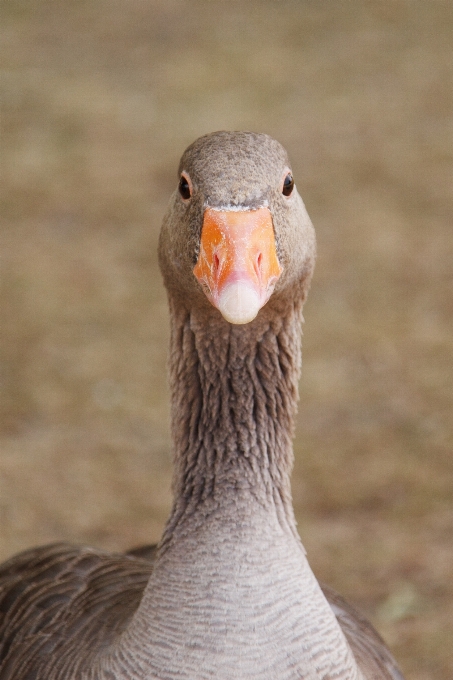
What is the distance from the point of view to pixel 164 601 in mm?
2348

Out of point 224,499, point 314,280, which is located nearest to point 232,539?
point 224,499

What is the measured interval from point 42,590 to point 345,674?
0.96 meters

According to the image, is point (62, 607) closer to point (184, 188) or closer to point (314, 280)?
point (184, 188)

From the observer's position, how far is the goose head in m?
1.98

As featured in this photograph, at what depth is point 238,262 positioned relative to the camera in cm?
198

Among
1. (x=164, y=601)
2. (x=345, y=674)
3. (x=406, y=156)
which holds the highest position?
(x=406, y=156)

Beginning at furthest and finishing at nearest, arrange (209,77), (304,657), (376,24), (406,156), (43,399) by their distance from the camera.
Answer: (376,24) < (209,77) < (406,156) < (43,399) < (304,657)

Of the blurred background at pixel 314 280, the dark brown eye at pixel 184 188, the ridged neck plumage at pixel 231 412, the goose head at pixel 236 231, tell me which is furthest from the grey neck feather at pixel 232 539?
the blurred background at pixel 314 280

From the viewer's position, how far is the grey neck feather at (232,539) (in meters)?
2.25

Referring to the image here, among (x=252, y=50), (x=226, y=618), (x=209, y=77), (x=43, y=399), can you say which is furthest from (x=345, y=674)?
(x=252, y=50)

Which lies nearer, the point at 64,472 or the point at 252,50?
the point at 64,472

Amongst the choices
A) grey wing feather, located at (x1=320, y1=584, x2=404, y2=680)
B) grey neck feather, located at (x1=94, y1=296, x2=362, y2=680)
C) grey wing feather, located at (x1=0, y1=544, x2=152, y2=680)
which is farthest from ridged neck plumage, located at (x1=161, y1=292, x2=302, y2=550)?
grey wing feather, located at (x1=320, y1=584, x2=404, y2=680)

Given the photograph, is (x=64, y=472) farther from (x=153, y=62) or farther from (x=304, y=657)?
(x=153, y=62)

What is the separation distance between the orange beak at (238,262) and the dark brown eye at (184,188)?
0.61 ft
